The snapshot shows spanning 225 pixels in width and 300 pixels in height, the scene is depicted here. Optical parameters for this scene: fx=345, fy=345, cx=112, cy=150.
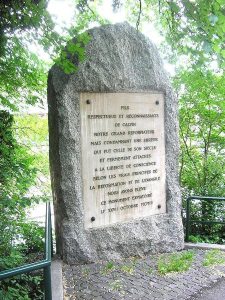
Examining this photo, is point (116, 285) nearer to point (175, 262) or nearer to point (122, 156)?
point (175, 262)

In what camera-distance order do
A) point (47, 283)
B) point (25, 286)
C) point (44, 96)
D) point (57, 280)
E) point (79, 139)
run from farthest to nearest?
point (44, 96) → point (79, 139) → point (25, 286) → point (57, 280) → point (47, 283)

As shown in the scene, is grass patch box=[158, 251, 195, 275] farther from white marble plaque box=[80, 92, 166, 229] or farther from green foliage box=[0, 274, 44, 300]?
green foliage box=[0, 274, 44, 300]

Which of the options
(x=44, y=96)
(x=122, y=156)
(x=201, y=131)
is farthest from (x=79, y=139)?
(x=201, y=131)

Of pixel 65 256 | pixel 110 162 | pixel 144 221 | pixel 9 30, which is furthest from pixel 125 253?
pixel 9 30

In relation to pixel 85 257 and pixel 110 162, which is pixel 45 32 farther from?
pixel 85 257

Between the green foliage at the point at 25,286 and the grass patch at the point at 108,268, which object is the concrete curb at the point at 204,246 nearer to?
the grass patch at the point at 108,268

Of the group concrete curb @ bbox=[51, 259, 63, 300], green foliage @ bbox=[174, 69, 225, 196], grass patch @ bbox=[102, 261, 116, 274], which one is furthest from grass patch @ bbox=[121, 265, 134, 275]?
green foliage @ bbox=[174, 69, 225, 196]

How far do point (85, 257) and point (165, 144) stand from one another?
197 cm

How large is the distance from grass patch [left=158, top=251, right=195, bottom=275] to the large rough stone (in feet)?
0.70

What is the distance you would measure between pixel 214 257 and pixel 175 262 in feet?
2.11

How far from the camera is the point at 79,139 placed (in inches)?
174

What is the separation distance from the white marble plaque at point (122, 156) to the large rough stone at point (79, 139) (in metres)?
0.10

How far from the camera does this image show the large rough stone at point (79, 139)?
14.3 feet

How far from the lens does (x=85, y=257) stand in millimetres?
4434
